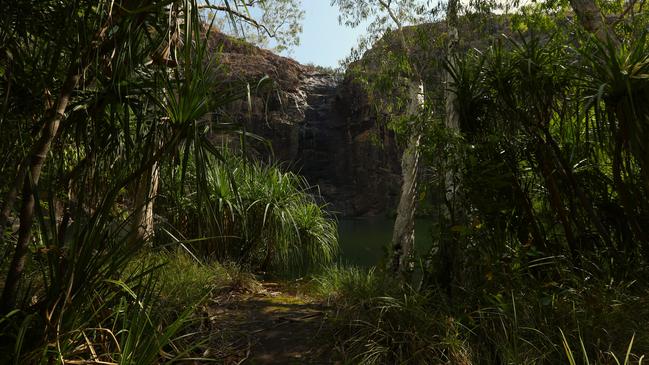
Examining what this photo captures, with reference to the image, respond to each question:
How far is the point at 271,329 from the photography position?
3.72 m

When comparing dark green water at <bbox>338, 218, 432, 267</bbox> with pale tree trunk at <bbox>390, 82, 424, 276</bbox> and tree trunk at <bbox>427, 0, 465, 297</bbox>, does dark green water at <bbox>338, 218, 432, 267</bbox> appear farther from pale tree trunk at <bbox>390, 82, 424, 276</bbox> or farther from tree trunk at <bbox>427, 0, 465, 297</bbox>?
tree trunk at <bbox>427, 0, 465, 297</bbox>

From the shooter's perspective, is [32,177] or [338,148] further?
[338,148]

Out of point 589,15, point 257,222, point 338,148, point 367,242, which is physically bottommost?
point 367,242

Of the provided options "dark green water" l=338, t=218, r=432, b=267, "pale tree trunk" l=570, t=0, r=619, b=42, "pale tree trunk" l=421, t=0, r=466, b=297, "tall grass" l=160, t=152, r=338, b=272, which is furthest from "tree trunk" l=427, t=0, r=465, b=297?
"dark green water" l=338, t=218, r=432, b=267

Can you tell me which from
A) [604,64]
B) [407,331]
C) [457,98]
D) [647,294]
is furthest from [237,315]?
[604,64]

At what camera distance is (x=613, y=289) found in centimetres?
299

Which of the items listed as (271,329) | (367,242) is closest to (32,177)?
(271,329)

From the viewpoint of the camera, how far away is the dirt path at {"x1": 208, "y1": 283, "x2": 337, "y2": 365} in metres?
3.18

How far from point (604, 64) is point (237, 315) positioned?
120 inches

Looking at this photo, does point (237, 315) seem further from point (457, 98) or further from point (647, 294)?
point (647, 294)

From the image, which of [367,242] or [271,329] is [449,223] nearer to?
[271,329]

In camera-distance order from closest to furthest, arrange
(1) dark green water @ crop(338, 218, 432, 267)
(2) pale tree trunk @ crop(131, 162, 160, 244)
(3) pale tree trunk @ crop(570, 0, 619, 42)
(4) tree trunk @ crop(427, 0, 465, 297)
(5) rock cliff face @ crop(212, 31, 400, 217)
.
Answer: (2) pale tree trunk @ crop(131, 162, 160, 244) < (4) tree trunk @ crop(427, 0, 465, 297) < (3) pale tree trunk @ crop(570, 0, 619, 42) < (1) dark green water @ crop(338, 218, 432, 267) < (5) rock cliff face @ crop(212, 31, 400, 217)

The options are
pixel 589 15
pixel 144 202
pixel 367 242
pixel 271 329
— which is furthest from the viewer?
pixel 367 242

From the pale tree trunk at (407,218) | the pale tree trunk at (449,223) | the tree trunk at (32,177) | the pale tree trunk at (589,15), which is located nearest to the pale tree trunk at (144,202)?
the tree trunk at (32,177)
